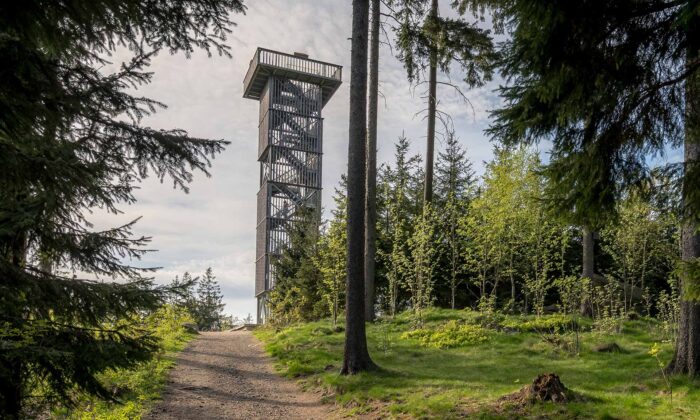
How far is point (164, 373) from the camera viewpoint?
1010 cm

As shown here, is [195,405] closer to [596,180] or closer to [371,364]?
[371,364]

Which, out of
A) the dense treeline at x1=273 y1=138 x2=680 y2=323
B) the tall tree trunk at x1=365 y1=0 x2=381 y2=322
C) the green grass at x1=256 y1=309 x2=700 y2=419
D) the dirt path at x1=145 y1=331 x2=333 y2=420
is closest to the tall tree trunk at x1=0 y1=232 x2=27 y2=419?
the dirt path at x1=145 y1=331 x2=333 y2=420

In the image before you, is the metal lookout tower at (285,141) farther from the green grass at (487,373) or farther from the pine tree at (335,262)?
the green grass at (487,373)

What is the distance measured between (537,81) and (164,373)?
900 centimetres

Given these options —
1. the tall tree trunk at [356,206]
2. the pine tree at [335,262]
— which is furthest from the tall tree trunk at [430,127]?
the tall tree trunk at [356,206]

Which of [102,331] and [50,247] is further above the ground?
[50,247]

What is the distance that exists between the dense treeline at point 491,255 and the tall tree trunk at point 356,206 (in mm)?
3525

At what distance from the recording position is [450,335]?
1227 centimetres

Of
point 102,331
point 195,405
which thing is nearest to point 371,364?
point 195,405

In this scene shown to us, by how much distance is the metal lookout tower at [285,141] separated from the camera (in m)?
28.4

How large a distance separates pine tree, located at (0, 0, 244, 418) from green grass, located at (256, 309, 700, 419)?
157 inches

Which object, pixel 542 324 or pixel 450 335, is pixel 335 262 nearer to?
pixel 450 335

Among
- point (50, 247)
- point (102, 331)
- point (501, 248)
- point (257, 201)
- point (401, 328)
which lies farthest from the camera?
point (257, 201)

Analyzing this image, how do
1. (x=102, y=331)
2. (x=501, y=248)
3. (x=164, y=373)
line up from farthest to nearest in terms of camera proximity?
1. (x=501, y=248)
2. (x=164, y=373)
3. (x=102, y=331)
